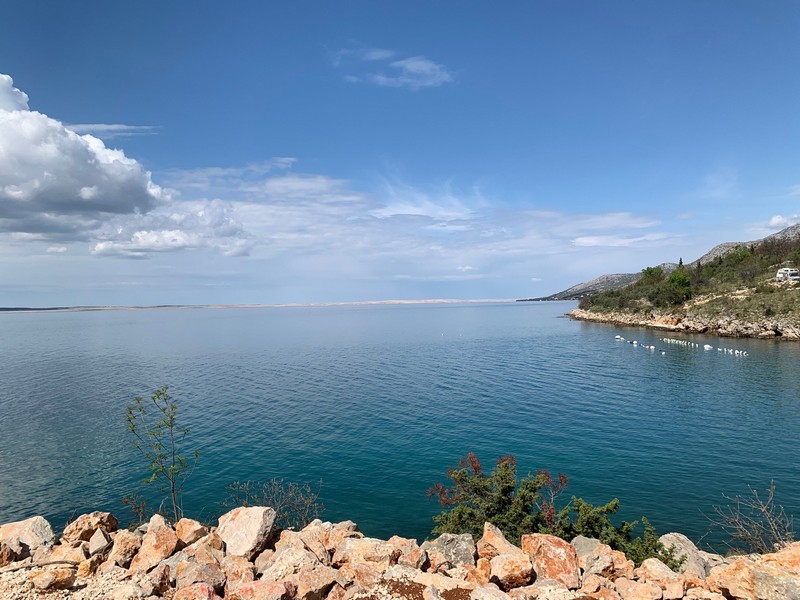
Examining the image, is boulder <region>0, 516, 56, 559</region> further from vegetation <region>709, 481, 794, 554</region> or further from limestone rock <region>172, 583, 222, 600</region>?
vegetation <region>709, 481, 794, 554</region>

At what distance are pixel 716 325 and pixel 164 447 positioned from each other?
134 metres

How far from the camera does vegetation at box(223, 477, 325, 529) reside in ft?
92.2

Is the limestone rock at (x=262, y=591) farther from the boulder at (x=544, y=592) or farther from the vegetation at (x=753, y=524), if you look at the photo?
the vegetation at (x=753, y=524)

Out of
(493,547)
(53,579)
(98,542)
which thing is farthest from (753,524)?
(53,579)

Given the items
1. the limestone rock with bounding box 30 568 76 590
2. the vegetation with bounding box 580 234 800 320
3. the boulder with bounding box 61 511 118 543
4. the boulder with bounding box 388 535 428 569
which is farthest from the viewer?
the vegetation with bounding box 580 234 800 320

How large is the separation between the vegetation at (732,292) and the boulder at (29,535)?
13654 centimetres

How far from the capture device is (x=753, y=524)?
24.5 metres

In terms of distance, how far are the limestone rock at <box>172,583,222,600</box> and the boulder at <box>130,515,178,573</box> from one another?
139 inches

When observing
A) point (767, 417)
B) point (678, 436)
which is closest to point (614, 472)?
point (678, 436)

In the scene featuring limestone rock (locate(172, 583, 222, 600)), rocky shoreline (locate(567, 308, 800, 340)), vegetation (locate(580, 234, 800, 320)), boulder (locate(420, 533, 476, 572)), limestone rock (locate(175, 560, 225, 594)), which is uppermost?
vegetation (locate(580, 234, 800, 320))

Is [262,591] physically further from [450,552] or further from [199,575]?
[450,552]

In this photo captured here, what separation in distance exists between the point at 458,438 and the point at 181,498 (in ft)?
78.7

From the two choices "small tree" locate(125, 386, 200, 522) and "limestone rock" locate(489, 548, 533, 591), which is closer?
"limestone rock" locate(489, 548, 533, 591)

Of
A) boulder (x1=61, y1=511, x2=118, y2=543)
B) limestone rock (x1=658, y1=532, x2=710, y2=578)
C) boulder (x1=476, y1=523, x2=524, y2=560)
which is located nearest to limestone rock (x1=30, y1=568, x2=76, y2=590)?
boulder (x1=61, y1=511, x2=118, y2=543)
